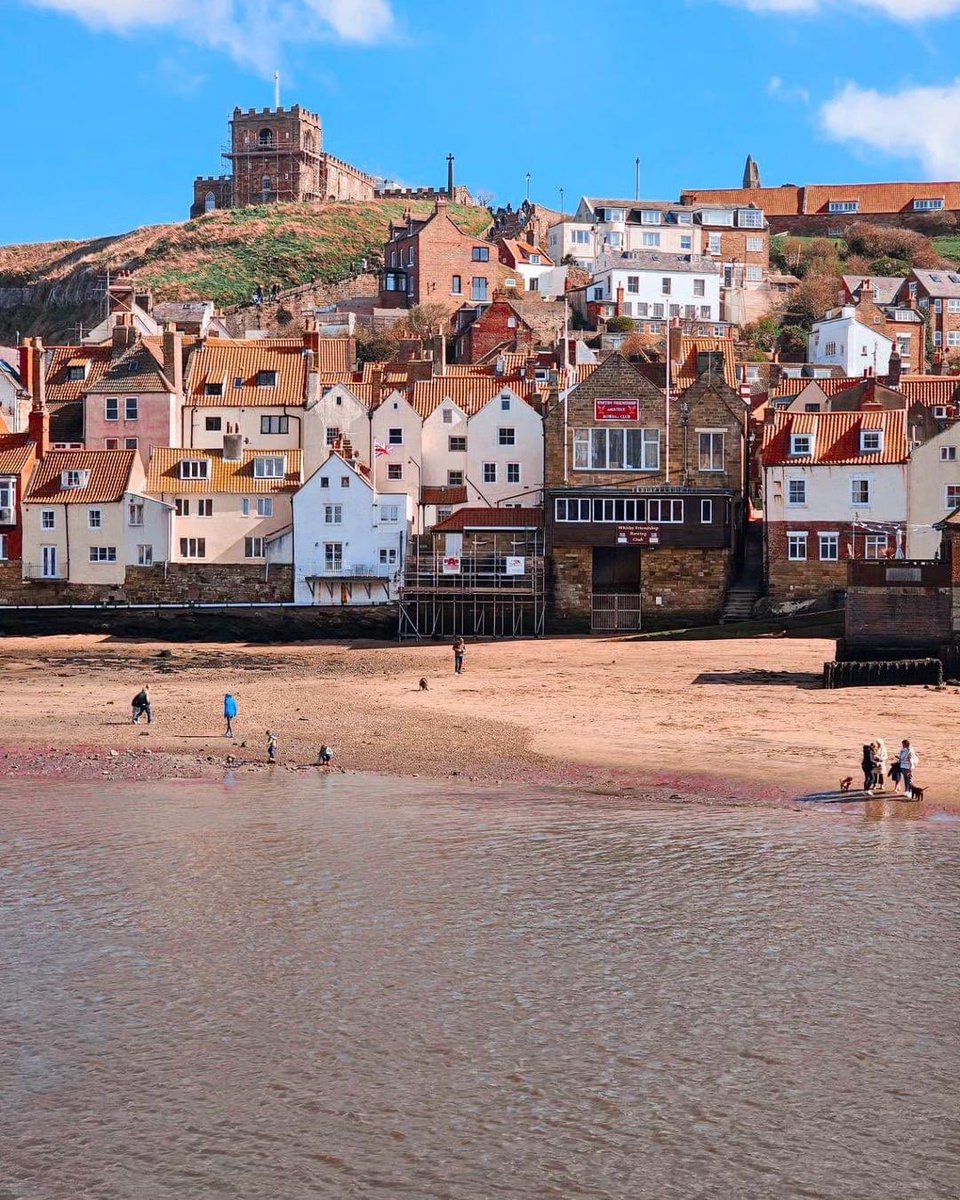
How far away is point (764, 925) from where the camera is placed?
2517 cm

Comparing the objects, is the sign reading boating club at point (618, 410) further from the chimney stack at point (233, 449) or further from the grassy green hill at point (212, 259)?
the grassy green hill at point (212, 259)

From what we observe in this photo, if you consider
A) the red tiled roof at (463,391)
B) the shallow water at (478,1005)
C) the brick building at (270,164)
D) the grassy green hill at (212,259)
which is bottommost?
the shallow water at (478,1005)

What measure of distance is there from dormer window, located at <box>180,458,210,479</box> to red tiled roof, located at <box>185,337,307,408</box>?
629 centimetres

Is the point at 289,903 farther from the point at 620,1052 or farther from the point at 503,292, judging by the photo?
the point at 503,292

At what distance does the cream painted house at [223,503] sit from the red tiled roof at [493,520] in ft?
23.8

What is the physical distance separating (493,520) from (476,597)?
4.21 metres

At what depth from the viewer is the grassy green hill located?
12862cm

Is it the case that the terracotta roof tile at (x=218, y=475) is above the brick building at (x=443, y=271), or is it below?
below

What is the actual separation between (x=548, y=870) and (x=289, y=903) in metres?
4.81

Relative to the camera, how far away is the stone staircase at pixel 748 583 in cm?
6531

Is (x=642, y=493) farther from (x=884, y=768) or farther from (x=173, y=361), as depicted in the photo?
(x=884, y=768)

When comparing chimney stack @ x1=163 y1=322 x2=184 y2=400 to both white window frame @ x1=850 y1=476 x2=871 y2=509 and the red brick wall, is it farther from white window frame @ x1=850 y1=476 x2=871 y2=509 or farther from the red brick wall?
white window frame @ x1=850 y1=476 x2=871 y2=509

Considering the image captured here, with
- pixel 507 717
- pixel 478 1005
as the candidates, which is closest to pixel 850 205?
pixel 507 717

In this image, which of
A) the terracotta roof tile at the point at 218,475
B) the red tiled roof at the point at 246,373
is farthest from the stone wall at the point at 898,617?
the red tiled roof at the point at 246,373
